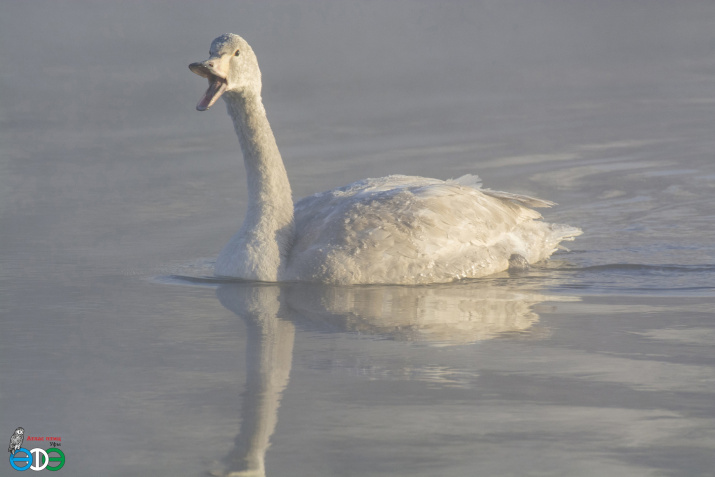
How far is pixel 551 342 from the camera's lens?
710 cm

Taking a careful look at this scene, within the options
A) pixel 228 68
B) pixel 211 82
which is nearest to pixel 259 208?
pixel 211 82

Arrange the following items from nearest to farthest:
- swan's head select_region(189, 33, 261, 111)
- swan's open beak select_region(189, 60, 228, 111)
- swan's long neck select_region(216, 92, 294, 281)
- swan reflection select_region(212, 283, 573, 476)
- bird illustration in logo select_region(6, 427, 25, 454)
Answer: bird illustration in logo select_region(6, 427, 25, 454) → swan reflection select_region(212, 283, 573, 476) → swan's open beak select_region(189, 60, 228, 111) → swan's head select_region(189, 33, 261, 111) → swan's long neck select_region(216, 92, 294, 281)

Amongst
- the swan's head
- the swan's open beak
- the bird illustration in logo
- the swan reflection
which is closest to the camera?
the bird illustration in logo

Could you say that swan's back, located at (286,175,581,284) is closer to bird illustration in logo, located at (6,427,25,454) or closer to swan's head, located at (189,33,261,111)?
swan's head, located at (189,33,261,111)

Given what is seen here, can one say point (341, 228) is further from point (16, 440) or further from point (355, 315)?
point (16, 440)

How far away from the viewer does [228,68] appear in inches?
343

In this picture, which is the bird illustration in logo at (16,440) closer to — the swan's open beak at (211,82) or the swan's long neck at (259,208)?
the swan's open beak at (211,82)

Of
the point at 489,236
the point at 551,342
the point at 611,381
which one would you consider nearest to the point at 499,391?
the point at 611,381

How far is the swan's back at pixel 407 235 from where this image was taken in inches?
356

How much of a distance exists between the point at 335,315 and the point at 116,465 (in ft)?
10.2

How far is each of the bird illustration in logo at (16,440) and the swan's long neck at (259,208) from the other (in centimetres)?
372

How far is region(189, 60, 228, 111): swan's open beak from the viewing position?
8.34m

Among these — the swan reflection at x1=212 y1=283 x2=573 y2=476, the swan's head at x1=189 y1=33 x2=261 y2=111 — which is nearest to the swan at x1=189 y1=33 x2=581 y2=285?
the swan's head at x1=189 y1=33 x2=261 y2=111

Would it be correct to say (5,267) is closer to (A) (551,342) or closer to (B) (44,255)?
(B) (44,255)
